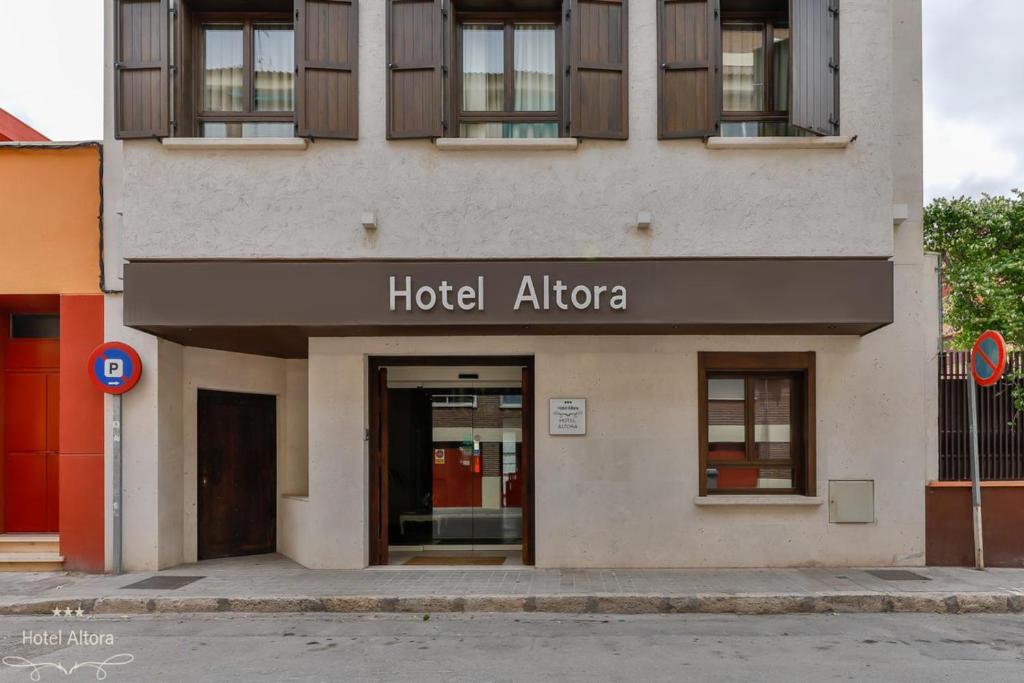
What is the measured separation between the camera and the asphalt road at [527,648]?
5.98m

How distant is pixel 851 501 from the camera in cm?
917

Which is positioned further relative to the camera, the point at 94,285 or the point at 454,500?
the point at 454,500

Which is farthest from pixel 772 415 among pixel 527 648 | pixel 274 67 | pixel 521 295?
pixel 274 67

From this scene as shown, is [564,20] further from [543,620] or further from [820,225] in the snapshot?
[543,620]

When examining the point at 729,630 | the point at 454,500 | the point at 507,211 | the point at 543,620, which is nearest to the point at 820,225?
the point at 507,211

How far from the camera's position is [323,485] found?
9453mm

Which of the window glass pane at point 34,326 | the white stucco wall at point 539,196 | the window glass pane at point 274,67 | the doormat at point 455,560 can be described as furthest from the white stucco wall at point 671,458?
the window glass pane at point 34,326

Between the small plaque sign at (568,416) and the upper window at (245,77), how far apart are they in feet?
15.2

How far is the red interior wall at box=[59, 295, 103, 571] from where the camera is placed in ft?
30.4

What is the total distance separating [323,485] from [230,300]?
8.36 ft

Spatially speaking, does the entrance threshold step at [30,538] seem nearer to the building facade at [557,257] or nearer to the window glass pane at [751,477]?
the building facade at [557,257]

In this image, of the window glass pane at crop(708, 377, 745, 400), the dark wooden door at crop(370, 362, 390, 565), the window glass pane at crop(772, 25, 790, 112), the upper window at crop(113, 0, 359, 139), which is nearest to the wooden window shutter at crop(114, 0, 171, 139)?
the upper window at crop(113, 0, 359, 139)

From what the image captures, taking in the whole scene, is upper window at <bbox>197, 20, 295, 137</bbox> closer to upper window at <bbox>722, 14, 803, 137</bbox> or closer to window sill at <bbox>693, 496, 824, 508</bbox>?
upper window at <bbox>722, 14, 803, 137</bbox>

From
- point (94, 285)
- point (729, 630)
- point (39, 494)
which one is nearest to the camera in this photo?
point (729, 630)
